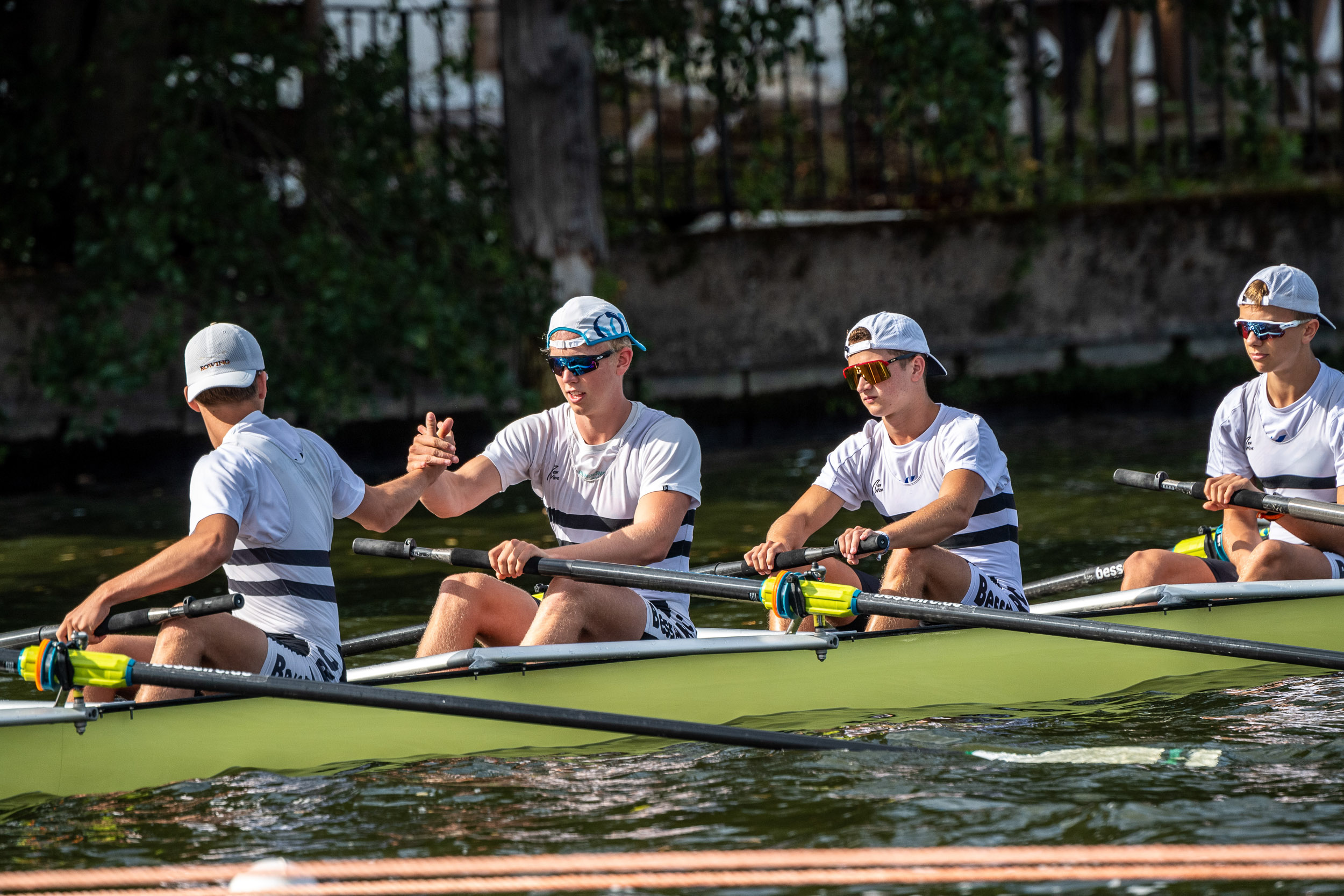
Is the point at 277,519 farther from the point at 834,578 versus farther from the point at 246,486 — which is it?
the point at 834,578

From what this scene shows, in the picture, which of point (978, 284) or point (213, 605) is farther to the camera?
point (978, 284)

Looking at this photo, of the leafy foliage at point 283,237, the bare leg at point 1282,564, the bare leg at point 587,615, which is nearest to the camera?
the bare leg at point 587,615

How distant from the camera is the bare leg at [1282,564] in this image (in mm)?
5941

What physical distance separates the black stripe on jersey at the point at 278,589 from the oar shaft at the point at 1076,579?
2740 millimetres

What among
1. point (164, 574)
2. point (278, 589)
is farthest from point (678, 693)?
point (164, 574)

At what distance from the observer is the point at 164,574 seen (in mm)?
4434

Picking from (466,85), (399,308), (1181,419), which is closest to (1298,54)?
(1181,419)

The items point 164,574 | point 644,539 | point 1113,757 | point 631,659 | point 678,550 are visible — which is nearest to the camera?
point 164,574

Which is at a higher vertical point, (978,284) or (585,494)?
(978,284)

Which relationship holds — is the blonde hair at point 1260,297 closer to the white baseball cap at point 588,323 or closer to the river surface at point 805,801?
the river surface at point 805,801

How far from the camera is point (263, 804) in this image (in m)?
4.62

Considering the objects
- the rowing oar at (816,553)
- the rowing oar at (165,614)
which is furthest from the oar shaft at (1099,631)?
the rowing oar at (165,614)

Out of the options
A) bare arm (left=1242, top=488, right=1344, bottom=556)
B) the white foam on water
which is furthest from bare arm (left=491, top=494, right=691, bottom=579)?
bare arm (left=1242, top=488, right=1344, bottom=556)

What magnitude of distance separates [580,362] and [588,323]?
0.43ft
